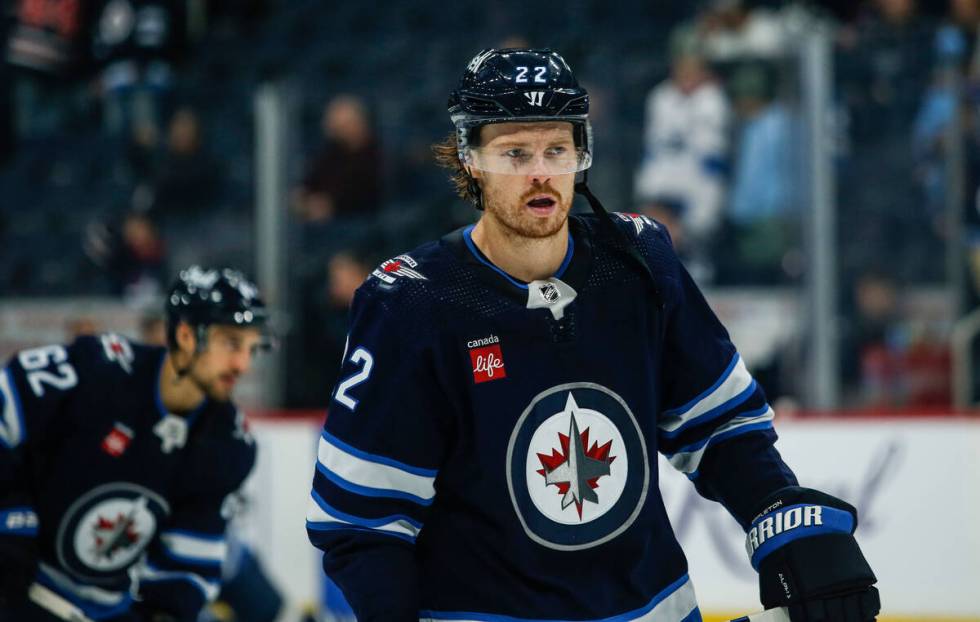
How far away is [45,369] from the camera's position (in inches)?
128

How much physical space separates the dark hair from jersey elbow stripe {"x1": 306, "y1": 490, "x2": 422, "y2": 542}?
0.49 m

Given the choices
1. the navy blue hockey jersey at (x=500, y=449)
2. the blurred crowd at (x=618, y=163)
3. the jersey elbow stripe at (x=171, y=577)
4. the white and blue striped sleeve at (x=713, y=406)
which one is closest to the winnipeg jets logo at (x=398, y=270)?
the navy blue hockey jersey at (x=500, y=449)

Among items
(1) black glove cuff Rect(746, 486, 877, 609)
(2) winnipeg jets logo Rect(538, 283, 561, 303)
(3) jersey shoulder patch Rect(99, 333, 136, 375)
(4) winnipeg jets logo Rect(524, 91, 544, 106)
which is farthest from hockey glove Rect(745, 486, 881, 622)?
(3) jersey shoulder patch Rect(99, 333, 136, 375)

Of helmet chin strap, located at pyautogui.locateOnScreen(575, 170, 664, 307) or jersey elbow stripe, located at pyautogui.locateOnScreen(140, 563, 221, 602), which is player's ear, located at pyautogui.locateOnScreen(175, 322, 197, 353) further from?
helmet chin strap, located at pyautogui.locateOnScreen(575, 170, 664, 307)

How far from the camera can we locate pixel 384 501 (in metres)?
1.99

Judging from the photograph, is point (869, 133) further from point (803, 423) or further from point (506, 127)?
point (506, 127)

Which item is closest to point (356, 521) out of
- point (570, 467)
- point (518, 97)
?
point (570, 467)

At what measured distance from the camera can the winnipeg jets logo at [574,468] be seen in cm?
202

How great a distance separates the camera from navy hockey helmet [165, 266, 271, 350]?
3.39 metres

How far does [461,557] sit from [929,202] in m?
3.33

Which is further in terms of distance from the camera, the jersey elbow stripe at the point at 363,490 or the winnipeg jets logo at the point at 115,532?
the winnipeg jets logo at the point at 115,532

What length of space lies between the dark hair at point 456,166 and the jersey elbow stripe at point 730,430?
0.50 metres

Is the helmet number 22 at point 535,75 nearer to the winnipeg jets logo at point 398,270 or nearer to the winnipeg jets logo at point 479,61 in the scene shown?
the winnipeg jets logo at point 479,61

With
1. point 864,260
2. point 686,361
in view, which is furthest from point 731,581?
point 686,361
